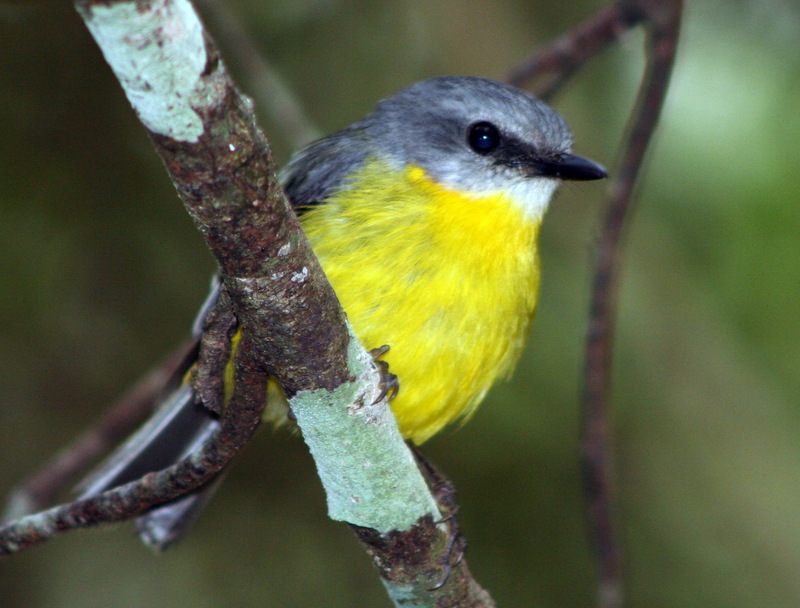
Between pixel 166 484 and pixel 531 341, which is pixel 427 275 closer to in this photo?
pixel 166 484

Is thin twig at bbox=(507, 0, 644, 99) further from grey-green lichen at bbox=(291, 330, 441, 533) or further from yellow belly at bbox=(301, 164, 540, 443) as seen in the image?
grey-green lichen at bbox=(291, 330, 441, 533)

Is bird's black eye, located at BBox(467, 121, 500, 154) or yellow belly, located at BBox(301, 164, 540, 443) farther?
bird's black eye, located at BBox(467, 121, 500, 154)

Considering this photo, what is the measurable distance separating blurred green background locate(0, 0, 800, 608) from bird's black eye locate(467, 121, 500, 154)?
213 cm

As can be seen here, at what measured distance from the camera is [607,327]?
4031 millimetres

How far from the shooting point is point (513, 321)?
3.59 meters

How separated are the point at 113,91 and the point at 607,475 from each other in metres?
3.92

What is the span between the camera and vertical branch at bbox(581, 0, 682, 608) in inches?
158

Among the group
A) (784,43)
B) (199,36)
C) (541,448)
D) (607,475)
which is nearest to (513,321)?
(607,475)

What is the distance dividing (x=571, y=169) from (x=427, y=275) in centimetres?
80

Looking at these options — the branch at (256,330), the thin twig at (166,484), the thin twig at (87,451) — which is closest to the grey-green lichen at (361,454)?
the branch at (256,330)

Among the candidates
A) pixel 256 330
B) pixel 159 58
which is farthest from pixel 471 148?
pixel 159 58

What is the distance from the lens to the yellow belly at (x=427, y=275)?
3.19 meters

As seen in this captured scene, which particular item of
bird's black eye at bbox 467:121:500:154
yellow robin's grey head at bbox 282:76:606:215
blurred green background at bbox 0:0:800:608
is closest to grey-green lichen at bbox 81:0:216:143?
yellow robin's grey head at bbox 282:76:606:215

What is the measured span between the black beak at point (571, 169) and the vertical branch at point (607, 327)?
508 millimetres
